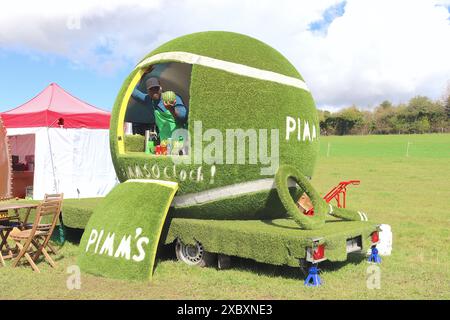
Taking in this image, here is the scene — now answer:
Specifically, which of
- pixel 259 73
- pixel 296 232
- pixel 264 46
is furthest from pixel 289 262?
pixel 264 46

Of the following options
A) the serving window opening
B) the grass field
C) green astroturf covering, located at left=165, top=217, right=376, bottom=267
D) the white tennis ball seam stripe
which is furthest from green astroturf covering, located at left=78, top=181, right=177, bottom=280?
the white tennis ball seam stripe

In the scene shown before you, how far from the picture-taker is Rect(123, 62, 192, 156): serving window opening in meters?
7.87

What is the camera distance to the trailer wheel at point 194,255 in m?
7.05

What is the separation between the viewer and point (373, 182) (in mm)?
21141

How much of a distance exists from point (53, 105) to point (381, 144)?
35.8 metres

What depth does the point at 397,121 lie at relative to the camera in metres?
69.3

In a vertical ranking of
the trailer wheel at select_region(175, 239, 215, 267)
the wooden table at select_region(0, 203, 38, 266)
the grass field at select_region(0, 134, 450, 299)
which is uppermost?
the wooden table at select_region(0, 203, 38, 266)

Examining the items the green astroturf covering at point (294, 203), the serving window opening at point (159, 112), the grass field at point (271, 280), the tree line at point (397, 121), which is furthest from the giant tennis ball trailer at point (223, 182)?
the tree line at point (397, 121)

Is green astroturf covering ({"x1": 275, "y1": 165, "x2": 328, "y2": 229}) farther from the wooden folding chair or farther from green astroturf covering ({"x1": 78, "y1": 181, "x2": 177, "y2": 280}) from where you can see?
the wooden folding chair

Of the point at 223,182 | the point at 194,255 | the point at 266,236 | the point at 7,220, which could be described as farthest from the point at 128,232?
the point at 7,220

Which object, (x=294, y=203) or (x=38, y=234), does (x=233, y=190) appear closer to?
(x=294, y=203)

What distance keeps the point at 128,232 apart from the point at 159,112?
87.6 inches

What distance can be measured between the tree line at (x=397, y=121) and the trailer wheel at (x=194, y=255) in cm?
6226

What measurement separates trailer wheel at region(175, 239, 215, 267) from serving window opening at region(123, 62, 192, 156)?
1.38m
